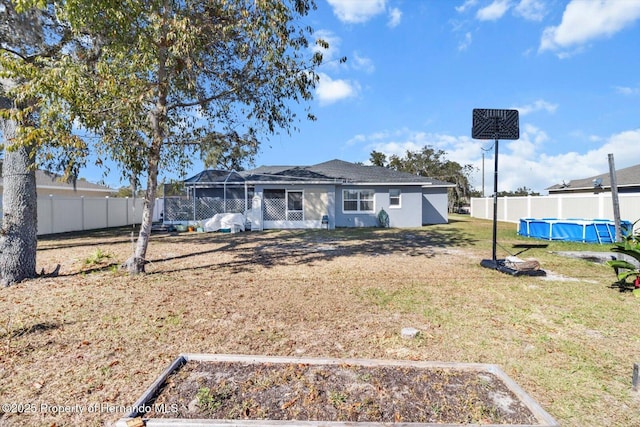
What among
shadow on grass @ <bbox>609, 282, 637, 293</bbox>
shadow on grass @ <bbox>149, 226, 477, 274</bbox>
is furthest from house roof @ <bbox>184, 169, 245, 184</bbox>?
shadow on grass @ <bbox>609, 282, 637, 293</bbox>

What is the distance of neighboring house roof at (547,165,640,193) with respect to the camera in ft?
67.1

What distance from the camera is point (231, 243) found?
40.6 feet

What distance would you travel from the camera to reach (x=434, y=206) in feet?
74.1

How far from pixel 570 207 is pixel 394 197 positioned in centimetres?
901

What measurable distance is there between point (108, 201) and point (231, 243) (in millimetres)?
12072

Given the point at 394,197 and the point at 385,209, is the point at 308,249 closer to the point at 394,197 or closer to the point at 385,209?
the point at 385,209

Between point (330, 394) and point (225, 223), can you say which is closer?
point (330, 394)

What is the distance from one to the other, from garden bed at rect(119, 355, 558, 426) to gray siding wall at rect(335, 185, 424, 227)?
16.1 meters

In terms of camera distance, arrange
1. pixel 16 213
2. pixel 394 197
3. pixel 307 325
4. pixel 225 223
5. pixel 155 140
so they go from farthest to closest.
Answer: pixel 394 197 → pixel 225 223 → pixel 155 140 → pixel 16 213 → pixel 307 325

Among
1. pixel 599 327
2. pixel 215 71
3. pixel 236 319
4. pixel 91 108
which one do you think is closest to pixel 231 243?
pixel 215 71

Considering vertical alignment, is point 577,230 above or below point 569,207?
below

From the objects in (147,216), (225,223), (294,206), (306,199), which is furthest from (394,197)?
(147,216)

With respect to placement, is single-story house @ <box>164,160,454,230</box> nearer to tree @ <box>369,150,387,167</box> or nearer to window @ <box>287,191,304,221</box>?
window @ <box>287,191,304,221</box>

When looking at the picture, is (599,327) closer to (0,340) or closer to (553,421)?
(553,421)
